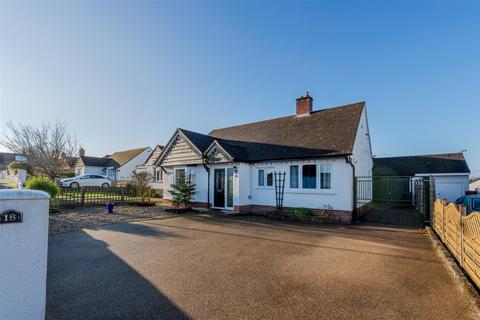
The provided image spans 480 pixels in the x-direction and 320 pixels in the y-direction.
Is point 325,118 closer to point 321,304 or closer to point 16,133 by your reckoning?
point 321,304

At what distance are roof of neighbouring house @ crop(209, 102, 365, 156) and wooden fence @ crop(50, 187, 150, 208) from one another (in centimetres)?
929

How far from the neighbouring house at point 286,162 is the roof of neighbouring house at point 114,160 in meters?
26.4

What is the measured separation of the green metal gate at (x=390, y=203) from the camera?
480 inches

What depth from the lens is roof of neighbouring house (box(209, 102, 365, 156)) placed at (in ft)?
43.4

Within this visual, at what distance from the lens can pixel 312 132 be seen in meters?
15.5

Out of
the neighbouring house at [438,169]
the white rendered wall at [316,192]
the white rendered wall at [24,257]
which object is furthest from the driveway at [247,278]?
the neighbouring house at [438,169]

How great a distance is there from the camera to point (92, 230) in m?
9.64

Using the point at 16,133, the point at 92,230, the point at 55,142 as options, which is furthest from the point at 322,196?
the point at 16,133

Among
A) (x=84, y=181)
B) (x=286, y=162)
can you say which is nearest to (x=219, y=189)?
(x=286, y=162)

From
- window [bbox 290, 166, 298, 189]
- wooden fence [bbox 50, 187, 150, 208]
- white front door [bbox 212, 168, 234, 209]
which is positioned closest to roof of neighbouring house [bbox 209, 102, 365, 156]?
window [bbox 290, 166, 298, 189]

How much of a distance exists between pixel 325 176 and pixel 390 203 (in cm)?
486

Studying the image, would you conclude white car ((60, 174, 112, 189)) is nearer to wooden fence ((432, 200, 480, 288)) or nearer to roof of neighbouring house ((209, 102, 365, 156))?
roof of neighbouring house ((209, 102, 365, 156))

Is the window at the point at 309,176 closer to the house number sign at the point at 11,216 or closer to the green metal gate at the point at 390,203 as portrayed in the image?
the green metal gate at the point at 390,203

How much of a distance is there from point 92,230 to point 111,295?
6.41 metres
